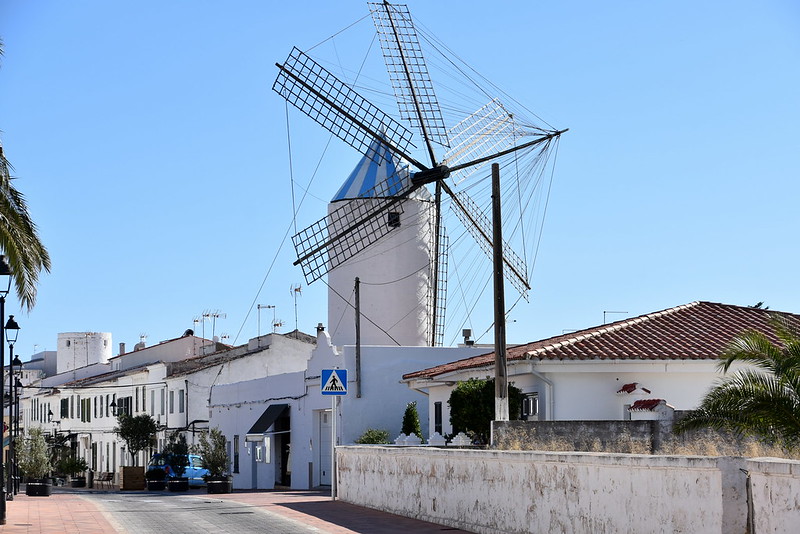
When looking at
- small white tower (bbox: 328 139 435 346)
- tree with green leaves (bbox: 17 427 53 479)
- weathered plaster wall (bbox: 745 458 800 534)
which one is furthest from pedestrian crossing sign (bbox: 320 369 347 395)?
tree with green leaves (bbox: 17 427 53 479)

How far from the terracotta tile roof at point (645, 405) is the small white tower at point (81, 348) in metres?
75.8

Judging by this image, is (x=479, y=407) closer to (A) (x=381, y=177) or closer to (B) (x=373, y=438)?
(B) (x=373, y=438)

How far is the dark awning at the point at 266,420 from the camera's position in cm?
4281

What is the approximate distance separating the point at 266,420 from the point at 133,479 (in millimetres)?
8037

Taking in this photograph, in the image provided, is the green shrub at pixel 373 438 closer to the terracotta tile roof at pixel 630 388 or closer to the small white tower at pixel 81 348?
the terracotta tile roof at pixel 630 388

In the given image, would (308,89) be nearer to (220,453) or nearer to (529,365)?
(220,453)

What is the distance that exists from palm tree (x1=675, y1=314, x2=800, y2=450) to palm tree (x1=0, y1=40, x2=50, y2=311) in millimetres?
13176

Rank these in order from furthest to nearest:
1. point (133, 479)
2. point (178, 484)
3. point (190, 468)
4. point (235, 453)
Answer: point (190, 468), point (235, 453), point (133, 479), point (178, 484)

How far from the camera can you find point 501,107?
44438mm

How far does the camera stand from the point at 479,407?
28172 millimetres

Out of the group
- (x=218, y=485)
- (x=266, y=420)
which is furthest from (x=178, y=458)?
(x=218, y=485)

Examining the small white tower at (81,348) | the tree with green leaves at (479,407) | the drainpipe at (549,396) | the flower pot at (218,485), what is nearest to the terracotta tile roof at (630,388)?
the drainpipe at (549,396)

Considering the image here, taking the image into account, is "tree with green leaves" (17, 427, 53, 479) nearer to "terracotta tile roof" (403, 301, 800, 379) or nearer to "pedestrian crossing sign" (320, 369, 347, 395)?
"terracotta tile roof" (403, 301, 800, 379)

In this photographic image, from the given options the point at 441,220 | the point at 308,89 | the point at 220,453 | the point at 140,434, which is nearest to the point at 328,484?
the point at 220,453
